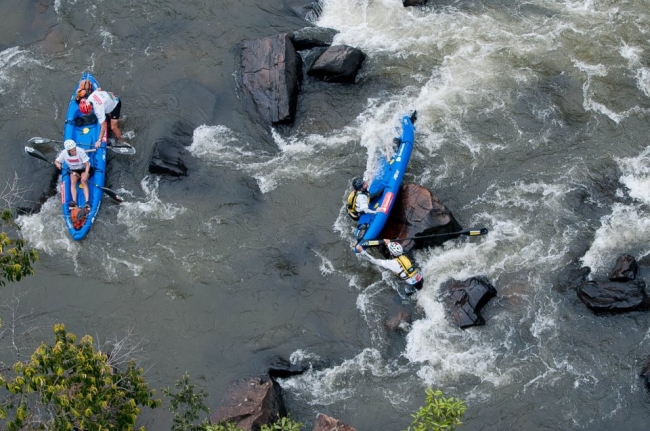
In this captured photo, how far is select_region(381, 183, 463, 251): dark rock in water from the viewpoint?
1467cm

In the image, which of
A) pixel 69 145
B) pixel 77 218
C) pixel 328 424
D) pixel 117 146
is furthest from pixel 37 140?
pixel 328 424

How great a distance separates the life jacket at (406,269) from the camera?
1409 cm

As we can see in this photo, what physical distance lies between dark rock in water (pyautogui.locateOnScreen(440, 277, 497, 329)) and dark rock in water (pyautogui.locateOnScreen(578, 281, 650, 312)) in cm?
185

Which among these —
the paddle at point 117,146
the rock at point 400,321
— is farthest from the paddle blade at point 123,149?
the rock at point 400,321

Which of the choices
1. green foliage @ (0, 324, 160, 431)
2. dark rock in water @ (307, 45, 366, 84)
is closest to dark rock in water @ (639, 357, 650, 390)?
green foliage @ (0, 324, 160, 431)

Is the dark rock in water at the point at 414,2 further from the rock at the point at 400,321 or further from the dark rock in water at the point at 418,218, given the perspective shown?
the rock at the point at 400,321

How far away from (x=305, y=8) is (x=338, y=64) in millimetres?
3138

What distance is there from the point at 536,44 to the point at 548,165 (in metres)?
3.93

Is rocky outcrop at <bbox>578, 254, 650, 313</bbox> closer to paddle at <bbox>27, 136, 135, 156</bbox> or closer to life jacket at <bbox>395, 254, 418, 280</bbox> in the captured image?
life jacket at <bbox>395, 254, 418, 280</bbox>

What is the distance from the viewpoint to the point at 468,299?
13727 millimetres

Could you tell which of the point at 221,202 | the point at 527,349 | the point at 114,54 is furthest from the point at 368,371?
the point at 114,54

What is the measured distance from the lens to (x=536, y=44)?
1797 centimetres

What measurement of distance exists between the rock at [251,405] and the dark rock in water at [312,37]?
31.3 feet

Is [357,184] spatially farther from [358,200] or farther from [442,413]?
[442,413]
